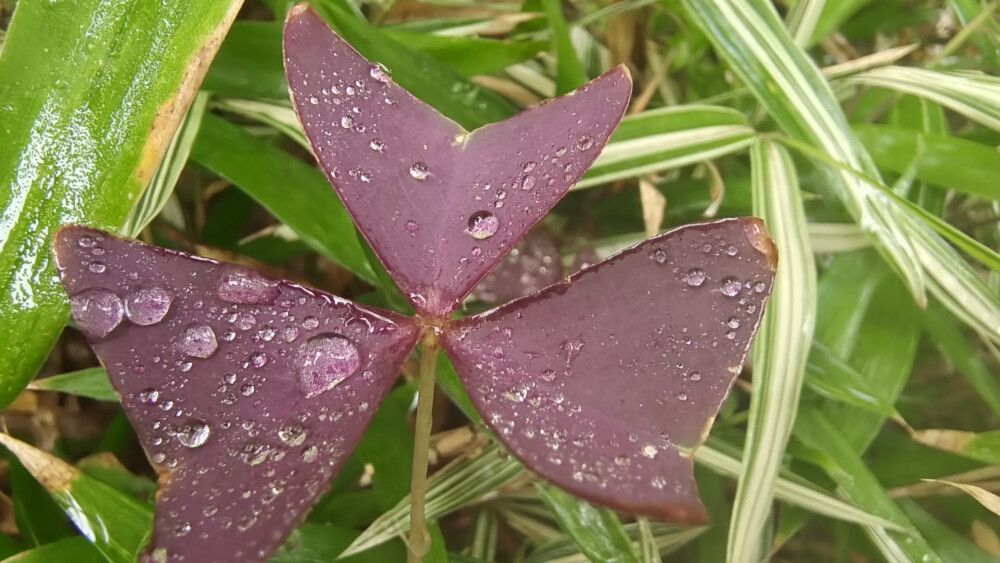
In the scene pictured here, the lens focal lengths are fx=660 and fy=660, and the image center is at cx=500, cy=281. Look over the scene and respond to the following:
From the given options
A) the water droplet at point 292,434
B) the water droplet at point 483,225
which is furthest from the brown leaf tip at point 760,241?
the water droplet at point 292,434

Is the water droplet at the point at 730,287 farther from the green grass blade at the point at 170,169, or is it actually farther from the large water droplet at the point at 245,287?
the green grass blade at the point at 170,169

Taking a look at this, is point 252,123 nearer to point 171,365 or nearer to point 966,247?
point 171,365

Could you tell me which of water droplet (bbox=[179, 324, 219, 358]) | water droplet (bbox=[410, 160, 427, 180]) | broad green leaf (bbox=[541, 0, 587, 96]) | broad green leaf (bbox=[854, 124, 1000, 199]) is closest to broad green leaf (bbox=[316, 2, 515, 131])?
broad green leaf (bbox=[541, 0, 587, 96])

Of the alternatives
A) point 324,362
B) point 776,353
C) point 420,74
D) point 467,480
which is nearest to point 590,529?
point 467,480

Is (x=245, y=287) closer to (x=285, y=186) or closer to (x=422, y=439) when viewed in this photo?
(x=422, y=439)

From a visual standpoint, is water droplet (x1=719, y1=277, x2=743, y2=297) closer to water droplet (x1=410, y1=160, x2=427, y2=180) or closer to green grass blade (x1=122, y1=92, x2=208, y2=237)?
water droplet (x1=410, y1=160, x2=427, y2=180)
